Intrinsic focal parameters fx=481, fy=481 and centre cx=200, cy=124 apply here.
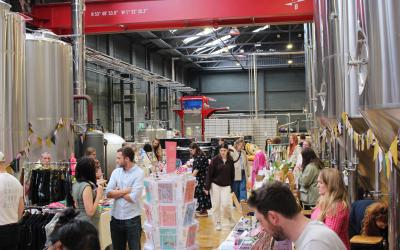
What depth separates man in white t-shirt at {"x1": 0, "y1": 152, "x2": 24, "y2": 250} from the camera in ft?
14.8

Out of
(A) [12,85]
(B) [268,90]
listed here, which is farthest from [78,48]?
(B) [268,90]

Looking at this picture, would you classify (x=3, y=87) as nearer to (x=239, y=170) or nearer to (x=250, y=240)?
(x=250, y=240)

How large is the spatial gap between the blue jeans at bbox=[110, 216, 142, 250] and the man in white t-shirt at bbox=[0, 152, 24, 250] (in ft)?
3.05

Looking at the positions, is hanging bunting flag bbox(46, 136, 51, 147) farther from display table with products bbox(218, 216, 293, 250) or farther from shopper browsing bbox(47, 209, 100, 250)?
shopper browsing bbox(47, 209, 100, 250)

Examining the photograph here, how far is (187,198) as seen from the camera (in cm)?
369

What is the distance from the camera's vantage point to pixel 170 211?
364 centimetres

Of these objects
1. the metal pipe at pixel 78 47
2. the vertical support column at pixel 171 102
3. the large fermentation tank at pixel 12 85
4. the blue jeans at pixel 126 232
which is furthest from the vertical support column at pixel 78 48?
the vertical support column at pixel 171 102

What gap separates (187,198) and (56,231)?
1.80 m

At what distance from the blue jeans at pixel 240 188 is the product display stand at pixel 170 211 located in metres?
6.89

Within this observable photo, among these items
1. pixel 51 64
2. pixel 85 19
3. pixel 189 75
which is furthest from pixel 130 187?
pixel 189 75

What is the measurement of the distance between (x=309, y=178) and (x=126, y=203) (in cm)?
261

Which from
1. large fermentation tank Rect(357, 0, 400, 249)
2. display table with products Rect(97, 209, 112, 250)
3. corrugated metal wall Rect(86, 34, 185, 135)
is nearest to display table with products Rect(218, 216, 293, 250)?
large fermentation tank Rect(357, 0, 400, 249)

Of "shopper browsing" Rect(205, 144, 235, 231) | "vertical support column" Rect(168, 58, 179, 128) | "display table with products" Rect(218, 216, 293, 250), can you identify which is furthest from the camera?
"vertical support column" Rect(168, 58, 179, 128)

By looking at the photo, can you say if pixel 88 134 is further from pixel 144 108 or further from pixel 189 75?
pixel 189 75
